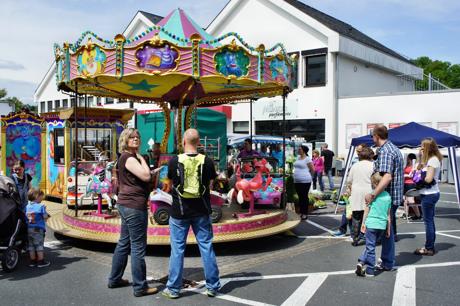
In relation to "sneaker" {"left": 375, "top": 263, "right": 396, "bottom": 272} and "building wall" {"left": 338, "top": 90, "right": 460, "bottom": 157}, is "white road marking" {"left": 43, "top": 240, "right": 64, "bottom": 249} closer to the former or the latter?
"sneaker" {"left": 375, "top": 263, "right": 396, "bottom": 272}

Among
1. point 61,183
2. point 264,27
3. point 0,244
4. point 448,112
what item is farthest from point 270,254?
point 264,27

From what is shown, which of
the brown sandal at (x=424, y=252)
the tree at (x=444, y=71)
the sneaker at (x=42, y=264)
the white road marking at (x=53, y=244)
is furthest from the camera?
the tree at (x=444, y=71)

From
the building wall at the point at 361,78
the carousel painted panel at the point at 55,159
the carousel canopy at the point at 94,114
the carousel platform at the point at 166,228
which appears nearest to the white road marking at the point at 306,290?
the carousel platform at the point at 166,228

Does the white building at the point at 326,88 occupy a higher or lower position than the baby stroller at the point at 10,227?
higher

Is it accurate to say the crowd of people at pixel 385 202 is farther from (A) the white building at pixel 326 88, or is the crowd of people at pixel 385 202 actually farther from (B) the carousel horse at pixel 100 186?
(A) the white building at pixel 326 88

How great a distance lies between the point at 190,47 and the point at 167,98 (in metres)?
4.34

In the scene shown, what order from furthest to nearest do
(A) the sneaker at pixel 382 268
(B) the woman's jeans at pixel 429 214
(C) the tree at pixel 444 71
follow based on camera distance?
(C) the tree at pixel 444 71
(B) the woman's jeans at pixel 429 214
(A) the sneaker at pixel 382 268

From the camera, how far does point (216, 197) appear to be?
764 centimetres

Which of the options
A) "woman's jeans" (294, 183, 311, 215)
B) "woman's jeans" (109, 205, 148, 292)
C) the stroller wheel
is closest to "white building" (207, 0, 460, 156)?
"woman's jeans" (294, 183, 311, 215)

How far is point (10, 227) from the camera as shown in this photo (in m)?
5.89

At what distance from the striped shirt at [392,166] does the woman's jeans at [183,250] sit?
2.36m

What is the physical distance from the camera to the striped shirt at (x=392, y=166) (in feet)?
18.3

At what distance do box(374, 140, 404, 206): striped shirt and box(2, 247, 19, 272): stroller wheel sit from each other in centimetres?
489

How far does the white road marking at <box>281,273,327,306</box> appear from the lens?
4773 millimetres
